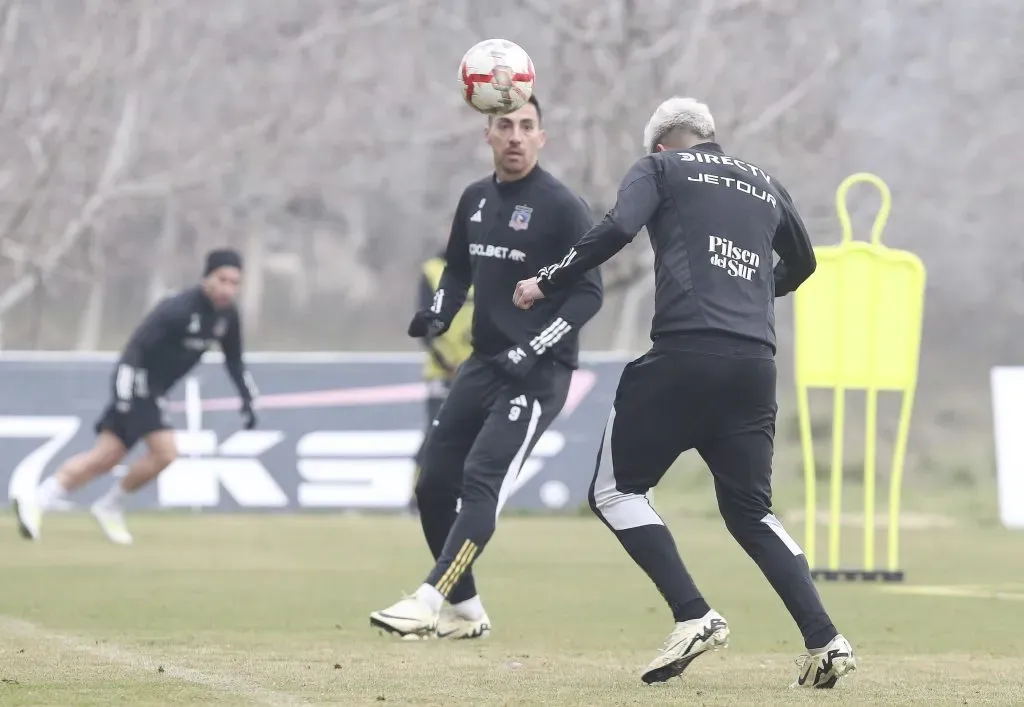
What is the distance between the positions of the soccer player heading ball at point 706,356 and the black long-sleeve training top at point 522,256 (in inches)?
55.3

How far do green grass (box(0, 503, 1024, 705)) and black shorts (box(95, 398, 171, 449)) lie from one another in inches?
32.4

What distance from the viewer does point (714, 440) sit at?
673 centimetres

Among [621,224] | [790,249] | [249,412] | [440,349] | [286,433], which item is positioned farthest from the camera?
[286,433]

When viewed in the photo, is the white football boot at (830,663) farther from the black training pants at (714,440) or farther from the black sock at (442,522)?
the black sock at (442,522)

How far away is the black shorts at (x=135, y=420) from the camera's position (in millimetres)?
14562

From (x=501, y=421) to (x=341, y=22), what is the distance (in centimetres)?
2369

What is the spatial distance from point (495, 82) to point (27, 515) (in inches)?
288

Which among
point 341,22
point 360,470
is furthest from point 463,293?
point 341,22

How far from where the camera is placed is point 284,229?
3391 cm

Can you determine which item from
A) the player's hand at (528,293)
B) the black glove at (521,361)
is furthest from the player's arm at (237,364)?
the player's hand at (528,293)

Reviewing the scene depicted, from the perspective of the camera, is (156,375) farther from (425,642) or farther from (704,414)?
(704,414)

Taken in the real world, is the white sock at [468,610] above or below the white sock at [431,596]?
below

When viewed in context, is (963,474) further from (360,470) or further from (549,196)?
(549,196)

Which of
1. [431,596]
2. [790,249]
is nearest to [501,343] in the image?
[431,596]
